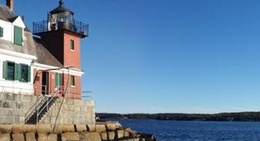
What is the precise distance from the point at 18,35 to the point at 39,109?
5.89m

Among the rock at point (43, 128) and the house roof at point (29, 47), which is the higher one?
the house roof at point (29, 47)

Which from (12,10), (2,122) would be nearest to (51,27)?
(12,10)

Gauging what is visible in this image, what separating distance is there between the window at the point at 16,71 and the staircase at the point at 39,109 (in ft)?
7.65

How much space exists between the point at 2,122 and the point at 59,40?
1354cm

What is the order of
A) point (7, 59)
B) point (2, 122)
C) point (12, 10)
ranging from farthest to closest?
point (12, 10) → point (7, 59) → point (2, 122)

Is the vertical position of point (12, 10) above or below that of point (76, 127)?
above

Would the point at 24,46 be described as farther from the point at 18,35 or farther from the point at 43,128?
the point at 43,128

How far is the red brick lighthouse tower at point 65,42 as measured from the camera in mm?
39562

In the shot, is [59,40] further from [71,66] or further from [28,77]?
[28,77]

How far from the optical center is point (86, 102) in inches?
1395

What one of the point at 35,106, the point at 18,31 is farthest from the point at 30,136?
the point at 18,31

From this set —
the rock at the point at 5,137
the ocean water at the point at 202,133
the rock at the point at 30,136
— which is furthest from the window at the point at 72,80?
the ocean water at the point at 202,133

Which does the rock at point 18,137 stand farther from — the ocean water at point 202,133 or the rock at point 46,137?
the ocean water at point 202,133

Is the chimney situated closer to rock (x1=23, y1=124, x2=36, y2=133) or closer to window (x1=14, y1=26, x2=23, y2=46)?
window (x1=14, y1=26, x2=23, y2=46)
